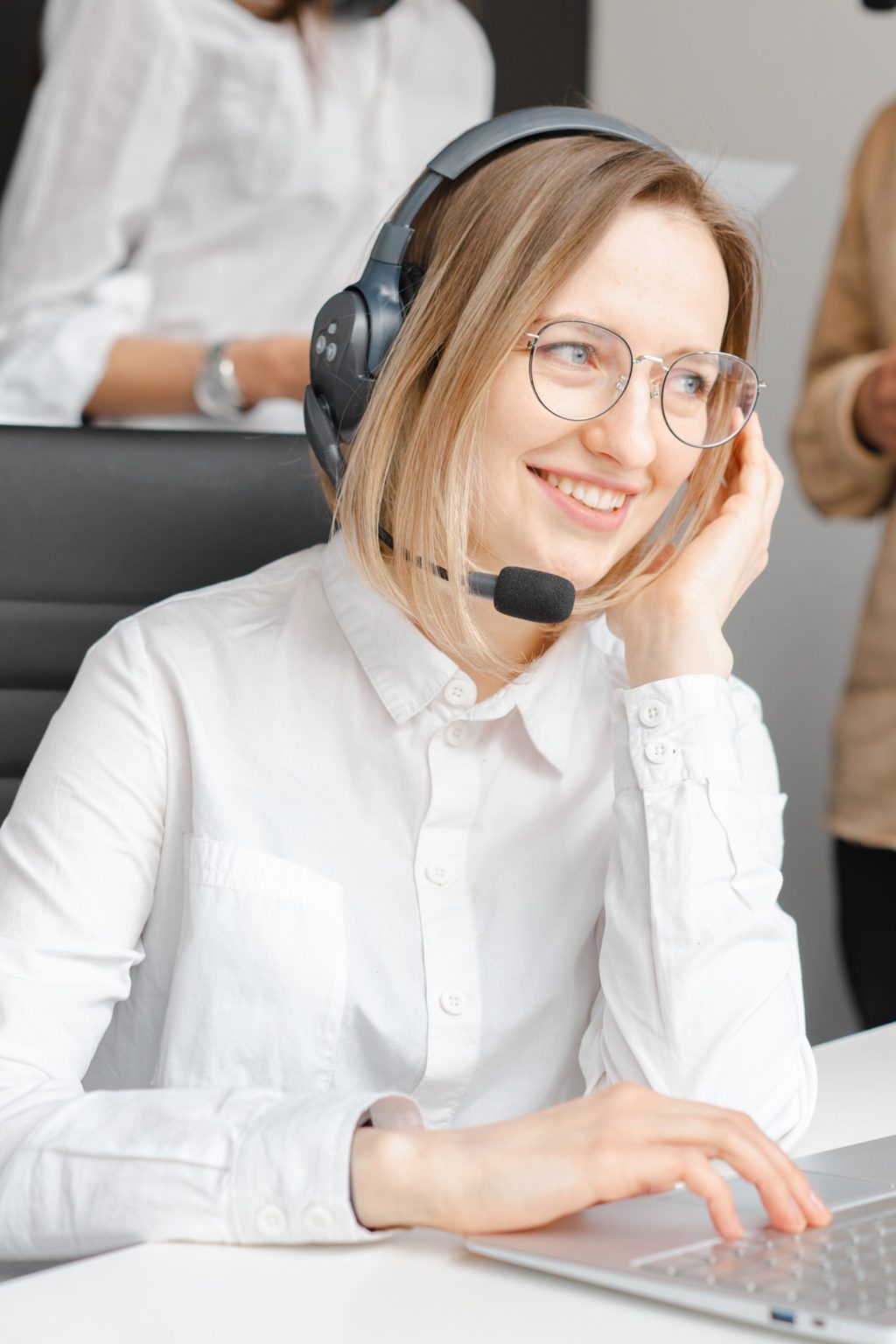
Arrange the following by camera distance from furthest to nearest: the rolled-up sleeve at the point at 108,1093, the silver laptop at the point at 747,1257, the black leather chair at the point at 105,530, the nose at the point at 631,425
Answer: the black leather chair at the point at 105,530 < the nose at the point at 631,425 < the rolled-up sleeve at the point at 108,1093 < the silver laptop at the point at 747,1257

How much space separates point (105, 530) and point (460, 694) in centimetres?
31

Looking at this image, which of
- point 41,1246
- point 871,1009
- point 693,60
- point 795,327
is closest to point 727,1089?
point 41,1246

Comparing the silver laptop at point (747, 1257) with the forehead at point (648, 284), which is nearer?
the silver laptop at point (747, 1257)

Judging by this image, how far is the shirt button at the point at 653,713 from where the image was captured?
94 cm

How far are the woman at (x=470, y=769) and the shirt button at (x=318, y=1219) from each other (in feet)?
0.82

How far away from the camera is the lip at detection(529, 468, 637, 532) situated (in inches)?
39.6

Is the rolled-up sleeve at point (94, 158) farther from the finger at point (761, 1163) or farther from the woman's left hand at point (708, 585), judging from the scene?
the finger at point (761, 1163)

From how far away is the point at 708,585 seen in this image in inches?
40.8

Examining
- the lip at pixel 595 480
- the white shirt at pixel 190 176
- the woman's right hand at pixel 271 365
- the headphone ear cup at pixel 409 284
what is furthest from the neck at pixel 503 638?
the white shirt at pixel 190 176

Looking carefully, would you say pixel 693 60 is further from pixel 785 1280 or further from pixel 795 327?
pixel 785 1280

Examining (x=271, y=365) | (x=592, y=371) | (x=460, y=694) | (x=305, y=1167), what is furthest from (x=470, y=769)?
(x=271, y=365)

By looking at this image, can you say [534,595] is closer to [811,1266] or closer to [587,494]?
[587,494]

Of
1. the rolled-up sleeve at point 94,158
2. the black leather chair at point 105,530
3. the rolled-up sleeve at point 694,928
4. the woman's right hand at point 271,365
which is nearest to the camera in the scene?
the rolled-up sleeve at point 694,928

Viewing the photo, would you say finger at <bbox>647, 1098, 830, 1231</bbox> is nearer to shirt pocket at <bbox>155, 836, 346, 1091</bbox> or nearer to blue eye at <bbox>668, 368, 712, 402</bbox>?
shirt pocket at <bbox>155, 836, 346, 1091</bbox>
